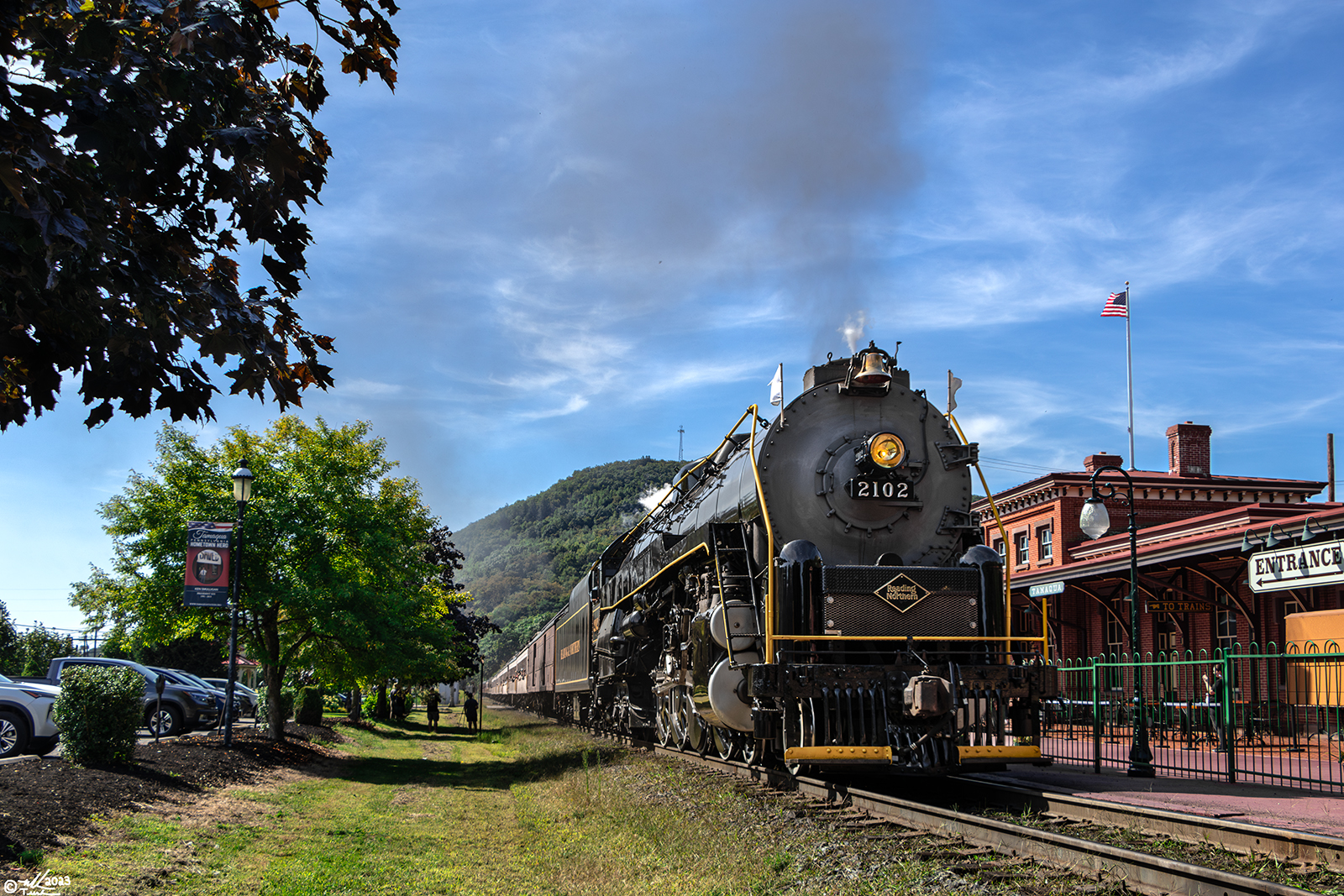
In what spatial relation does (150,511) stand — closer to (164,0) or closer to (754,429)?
(754,429)

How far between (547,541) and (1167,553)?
13477 centimetres

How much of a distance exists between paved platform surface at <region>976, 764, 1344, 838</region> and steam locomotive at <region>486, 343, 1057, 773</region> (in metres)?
0.92

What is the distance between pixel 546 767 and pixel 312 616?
5.34 metres

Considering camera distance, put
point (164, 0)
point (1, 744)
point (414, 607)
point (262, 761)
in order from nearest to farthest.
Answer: point (164, 0), point (1, 744), point (262, 761), point (414, 607)

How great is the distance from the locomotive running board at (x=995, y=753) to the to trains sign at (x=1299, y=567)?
4.29 m

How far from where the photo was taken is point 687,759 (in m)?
13.7

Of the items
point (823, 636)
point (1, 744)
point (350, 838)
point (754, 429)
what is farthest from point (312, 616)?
point (823, 636)

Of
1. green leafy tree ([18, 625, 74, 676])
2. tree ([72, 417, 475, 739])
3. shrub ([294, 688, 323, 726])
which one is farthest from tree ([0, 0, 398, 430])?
green leafy tree ([18, 625, 74, 676])

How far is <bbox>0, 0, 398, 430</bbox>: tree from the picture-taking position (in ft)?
13.1

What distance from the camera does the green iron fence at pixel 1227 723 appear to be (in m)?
11.3

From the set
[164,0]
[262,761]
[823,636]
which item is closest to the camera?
[164,0]

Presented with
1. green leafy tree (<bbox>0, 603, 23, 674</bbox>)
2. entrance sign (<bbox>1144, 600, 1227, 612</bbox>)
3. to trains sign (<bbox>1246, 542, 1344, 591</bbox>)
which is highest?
to trains sign (<bbox>1246, 542, 1344, 591</bbox>)

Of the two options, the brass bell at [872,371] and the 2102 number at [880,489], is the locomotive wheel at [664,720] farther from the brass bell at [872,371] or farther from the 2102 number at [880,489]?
the brass bell at [872,371]

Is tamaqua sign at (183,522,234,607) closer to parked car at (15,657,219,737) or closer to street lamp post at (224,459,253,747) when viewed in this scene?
street lamp post at (224,459,253,747)
